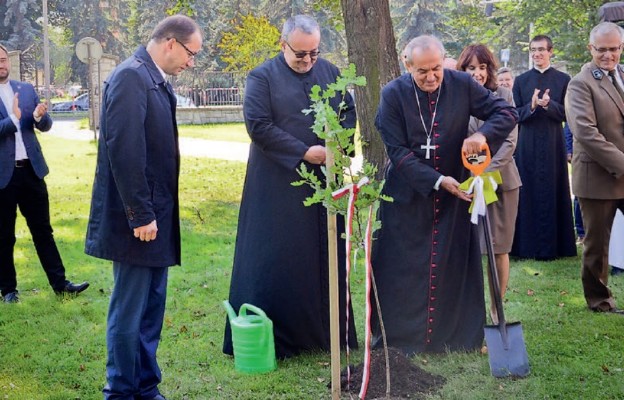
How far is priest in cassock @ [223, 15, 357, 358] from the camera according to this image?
5.62 m

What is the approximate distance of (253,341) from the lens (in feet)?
18.0

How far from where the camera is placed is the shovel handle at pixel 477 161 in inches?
202

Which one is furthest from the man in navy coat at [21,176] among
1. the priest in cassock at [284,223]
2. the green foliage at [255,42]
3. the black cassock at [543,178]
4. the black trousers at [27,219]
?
the green foliage at [255,42]

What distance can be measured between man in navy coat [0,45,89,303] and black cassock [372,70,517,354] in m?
3.32

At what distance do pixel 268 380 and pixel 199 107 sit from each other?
3036cm

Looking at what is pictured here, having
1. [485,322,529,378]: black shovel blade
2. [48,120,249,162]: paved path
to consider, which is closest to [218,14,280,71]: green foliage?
[48,120,249,162]: paved path

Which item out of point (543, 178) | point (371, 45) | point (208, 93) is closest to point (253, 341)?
point (543, 178)

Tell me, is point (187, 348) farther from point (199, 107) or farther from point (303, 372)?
point (199, 107)

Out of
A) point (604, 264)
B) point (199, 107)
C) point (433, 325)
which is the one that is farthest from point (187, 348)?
point (199, 107)

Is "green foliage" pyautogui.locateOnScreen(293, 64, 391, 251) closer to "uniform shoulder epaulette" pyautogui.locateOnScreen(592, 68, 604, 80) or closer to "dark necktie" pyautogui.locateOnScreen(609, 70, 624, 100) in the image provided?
"uniform shoulder epaulette" pyautogui.locateOnScreen(592, 68, 604, 80)

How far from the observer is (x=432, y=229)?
18.7 ft

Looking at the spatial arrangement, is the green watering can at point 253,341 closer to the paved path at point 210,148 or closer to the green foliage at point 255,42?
the paved path at point 210,148

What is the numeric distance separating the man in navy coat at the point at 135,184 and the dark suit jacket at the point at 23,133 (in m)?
3.09

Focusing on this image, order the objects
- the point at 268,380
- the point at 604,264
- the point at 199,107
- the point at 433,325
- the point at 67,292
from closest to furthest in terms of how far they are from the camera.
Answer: the point at 268,380 → the point at 433,325 → the point at 604,264 → the point at 67,292 → the point at 199,107
